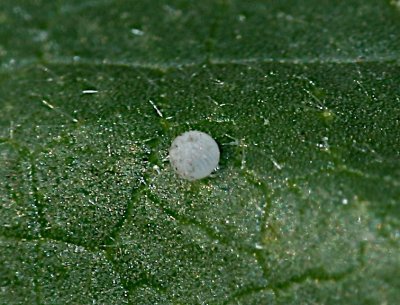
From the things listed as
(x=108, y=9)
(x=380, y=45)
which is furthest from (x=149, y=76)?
(x=380, y=45)

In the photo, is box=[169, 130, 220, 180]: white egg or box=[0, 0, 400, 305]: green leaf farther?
box=[169, 130, 220, 180]: white egg

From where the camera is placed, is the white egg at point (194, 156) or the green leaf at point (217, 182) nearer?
the green leaf at point (217, 182)

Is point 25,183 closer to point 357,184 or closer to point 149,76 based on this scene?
point 149,76

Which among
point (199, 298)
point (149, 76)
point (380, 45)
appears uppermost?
point (380, 45)

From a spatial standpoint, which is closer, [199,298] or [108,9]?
[199,298]
